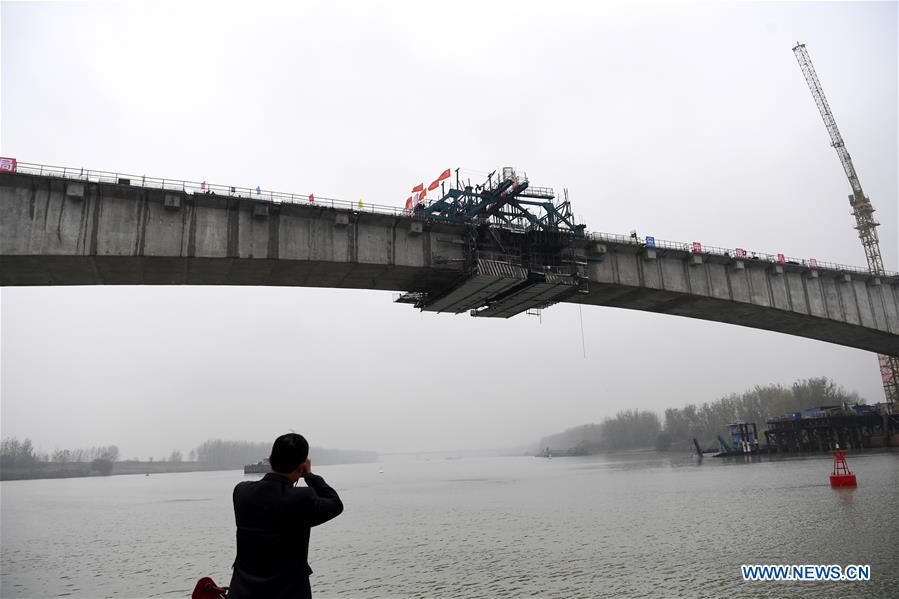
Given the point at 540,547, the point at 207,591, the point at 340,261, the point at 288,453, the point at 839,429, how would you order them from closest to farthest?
the point at 288,453 < the point at 207,591 < the point at 540,547 < the point at 340,261 < the point at 839,429

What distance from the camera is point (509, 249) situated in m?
32.3

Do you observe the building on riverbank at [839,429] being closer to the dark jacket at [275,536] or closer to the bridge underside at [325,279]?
the bridge underside at [325,279]

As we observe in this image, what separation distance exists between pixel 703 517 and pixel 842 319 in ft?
67.9

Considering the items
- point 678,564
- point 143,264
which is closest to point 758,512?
point 678,564

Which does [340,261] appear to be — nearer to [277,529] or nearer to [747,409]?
[277,529]

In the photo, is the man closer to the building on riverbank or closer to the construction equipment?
the construction equipment

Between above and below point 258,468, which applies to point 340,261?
above

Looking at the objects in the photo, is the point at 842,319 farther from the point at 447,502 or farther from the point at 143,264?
the point at 143,264

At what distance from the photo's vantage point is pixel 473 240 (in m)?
30.6

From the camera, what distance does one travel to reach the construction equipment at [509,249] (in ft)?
100

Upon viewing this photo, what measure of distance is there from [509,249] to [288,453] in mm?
28634

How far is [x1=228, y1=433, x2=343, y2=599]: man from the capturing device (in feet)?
13.7

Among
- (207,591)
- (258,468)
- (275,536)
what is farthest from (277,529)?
(258,468)

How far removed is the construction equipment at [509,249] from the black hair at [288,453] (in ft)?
83.6
